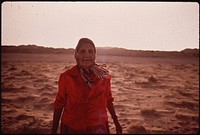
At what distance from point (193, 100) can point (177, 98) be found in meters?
0.46

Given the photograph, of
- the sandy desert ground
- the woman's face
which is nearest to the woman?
the woman's face

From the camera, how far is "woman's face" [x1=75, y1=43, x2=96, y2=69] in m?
2.47

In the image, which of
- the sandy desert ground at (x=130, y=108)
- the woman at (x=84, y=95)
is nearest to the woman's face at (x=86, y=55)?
the woman at (x=84, y=95)

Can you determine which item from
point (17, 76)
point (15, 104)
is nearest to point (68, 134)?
point (15, 104)

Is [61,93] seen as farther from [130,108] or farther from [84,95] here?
[130,108]

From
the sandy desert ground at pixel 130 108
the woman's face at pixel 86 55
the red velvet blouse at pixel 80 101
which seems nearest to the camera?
the red velvet blouse at pixel 80 101

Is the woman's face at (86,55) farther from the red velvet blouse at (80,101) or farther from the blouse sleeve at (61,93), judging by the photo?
the blouse sleeve at (61,93)

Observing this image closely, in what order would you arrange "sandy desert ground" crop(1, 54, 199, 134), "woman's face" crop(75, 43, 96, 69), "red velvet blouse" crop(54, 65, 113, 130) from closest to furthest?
"red velvet blouse" crop(54, 65, 113, 130), "woman's face" crop(75, 43, 96, 69), "sandy desert ground" crop(1, 54, 199, 134)

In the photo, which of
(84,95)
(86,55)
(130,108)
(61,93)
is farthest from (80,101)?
(130,108)

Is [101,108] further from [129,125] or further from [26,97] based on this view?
[26,97]

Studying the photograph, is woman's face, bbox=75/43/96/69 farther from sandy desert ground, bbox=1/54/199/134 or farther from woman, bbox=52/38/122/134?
sandy desert ground, bbox=1/54/199/134

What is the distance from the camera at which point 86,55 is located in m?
2.46

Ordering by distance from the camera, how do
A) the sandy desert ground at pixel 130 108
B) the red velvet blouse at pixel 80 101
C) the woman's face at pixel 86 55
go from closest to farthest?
the red velvet blouse at pixel 80 101 < the woman's face at pixel 86 55 < the sandy desert ground at pixel 130 108

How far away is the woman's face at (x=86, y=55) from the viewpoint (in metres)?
2.47
